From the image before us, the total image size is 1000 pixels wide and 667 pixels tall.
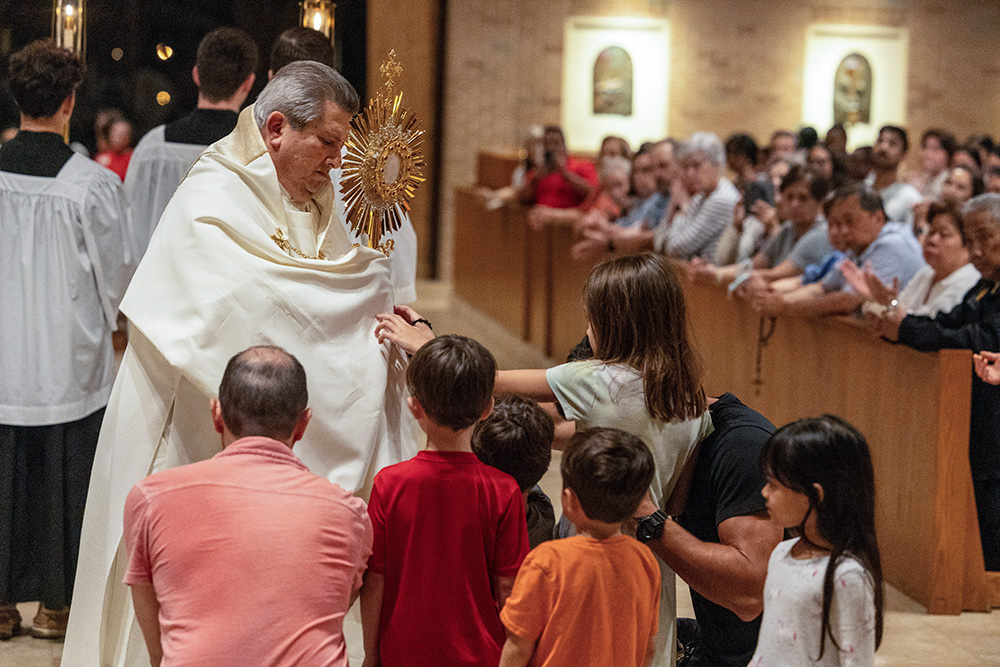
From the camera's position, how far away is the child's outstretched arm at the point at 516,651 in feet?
7.93

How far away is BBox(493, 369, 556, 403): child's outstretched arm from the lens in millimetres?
2891

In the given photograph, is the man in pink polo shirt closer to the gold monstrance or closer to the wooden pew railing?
the gold monstrance

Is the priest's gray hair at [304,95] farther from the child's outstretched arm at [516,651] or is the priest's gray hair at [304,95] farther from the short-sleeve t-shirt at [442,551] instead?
the child's outstretched arm at [516,651]

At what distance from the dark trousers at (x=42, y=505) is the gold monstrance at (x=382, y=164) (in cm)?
153

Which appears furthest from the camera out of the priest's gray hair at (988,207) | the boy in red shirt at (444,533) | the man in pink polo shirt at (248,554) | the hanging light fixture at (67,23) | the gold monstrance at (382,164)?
the priest's gray hair at (988,207)

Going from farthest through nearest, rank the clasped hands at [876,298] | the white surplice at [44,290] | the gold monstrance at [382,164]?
the clasped hands at [876,298]
the white surplice at [44,290]
the gold monstrance at [382,164]

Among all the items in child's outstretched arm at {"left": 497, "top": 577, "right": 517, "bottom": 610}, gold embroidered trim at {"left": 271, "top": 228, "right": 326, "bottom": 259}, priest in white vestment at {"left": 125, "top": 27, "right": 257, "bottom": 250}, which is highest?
priest in white vestment at {"left": 125, "top": 27, "right": 257, "bottom": 250}

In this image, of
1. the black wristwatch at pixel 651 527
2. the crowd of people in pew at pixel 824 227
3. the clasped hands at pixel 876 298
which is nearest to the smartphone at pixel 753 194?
the crowd of people in pew at pixel 824 227

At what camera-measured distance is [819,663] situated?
95.0 inches

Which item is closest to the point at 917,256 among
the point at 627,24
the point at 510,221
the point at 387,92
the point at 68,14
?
the point at 387,92

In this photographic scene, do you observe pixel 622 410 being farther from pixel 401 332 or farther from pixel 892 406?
pixel 892 406

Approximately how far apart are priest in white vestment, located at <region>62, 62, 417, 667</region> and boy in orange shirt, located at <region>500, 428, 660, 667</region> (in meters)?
0.80

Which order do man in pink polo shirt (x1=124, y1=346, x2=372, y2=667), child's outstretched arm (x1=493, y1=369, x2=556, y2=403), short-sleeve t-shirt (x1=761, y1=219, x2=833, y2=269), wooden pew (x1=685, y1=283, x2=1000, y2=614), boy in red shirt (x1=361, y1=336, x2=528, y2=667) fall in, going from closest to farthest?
1. man in pink polo shirt (x1=124, y1=346, x2=372, y2=667)
2. boy in red shirt (x1=361, y1=336, x2=528, y2=667)
3. child's outstretched arm (x1=493, y1=369, x2=556, y2=403)
4. wooden pew (x1=685, y1=283, x2=1000, y2=614)
5. short-sleeve t-shirt (x1=761, y1=219, x2=833, y2=269)

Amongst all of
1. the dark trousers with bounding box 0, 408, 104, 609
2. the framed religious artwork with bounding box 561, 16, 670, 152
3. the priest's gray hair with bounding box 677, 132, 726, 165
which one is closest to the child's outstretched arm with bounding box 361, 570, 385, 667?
the dark trousers with bounding box 0, 408, 104, 609
